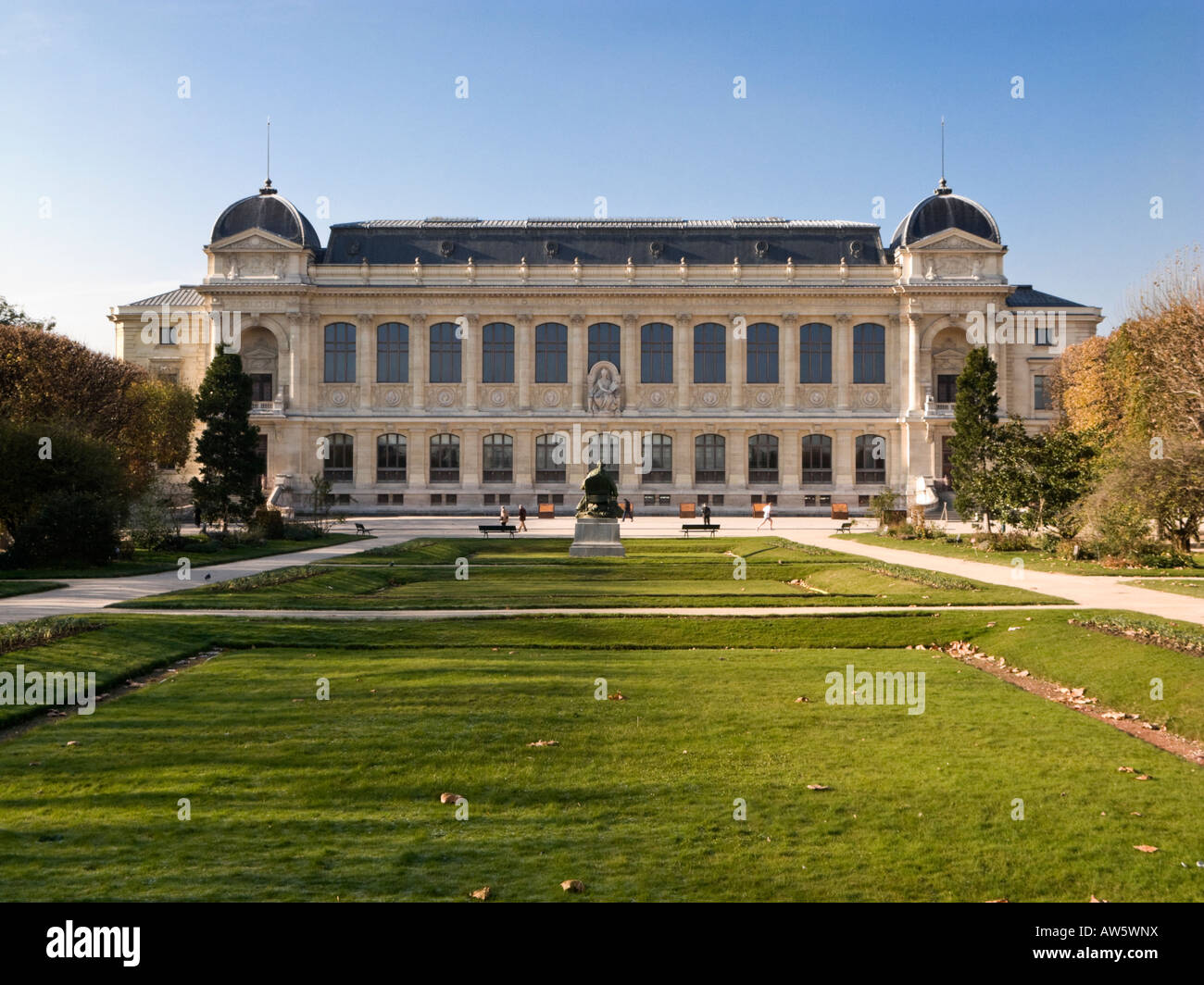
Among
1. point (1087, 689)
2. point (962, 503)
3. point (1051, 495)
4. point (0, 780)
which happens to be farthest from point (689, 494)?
point (0, 780)

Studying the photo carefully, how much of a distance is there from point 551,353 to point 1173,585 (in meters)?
63.0

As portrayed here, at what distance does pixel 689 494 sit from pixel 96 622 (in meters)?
67.2

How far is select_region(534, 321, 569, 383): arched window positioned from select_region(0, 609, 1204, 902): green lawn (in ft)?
229

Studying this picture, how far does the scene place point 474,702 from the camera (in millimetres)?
13656

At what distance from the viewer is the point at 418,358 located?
85688mm

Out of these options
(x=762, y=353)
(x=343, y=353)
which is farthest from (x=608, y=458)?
(x=343, y=353)

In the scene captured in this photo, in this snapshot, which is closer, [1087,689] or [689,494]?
[1087,689]

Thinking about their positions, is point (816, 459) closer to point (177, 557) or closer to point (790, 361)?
point (790, 361)

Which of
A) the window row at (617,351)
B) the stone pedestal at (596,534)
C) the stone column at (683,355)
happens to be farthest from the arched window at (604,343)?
the stone pedestal at (596,534)

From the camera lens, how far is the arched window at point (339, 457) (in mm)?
85812

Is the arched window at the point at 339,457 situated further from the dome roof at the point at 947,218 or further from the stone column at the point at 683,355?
the dome roof at the point at 947,218

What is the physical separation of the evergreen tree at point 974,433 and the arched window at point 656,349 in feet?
107

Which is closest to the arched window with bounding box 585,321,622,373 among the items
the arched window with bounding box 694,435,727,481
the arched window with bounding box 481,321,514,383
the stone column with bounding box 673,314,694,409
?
the stone column with bounding box 673,314,694,409
